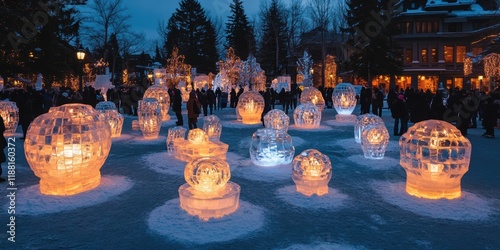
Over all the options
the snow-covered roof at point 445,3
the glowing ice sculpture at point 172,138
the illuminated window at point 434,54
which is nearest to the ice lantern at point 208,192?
the glowing ice sculpture at point 172,138

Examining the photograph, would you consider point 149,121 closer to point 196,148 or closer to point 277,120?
point 196,148

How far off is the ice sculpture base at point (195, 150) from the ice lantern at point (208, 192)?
2899 millimetres

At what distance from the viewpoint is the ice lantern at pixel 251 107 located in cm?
1489

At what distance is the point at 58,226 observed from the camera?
4703mm

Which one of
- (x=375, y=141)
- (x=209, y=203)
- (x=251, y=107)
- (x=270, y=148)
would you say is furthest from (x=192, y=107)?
(x=209, y=203)

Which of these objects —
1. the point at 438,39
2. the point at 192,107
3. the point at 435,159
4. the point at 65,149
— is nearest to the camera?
the point at 435,159

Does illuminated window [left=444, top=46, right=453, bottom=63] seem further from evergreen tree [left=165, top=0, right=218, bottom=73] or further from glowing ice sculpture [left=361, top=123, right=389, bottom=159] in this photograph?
glowing ice sculpture [left=361, top=123, right=389, bottom=159]

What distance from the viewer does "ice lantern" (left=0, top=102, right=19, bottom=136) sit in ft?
38.2

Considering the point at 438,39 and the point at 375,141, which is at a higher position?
the point at 438,39

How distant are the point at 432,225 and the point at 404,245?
0.84m

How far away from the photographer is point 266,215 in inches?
201

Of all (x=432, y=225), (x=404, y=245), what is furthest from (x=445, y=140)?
(x=404, y=245)

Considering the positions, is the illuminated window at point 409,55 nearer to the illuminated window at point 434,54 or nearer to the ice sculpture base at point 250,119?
the illuminated window at point 434,54

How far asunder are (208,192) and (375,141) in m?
4.89
